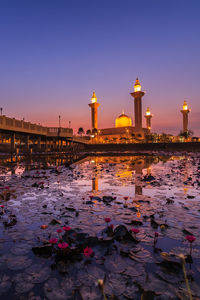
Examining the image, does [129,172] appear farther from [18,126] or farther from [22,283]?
[18,126]

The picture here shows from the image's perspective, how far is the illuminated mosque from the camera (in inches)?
4129

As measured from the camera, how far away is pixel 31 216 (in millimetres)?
4582

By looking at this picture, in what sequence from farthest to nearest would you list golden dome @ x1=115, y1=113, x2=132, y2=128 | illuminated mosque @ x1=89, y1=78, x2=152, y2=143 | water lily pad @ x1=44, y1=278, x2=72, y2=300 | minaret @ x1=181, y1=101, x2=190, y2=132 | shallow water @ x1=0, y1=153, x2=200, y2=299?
golden dome @ x1=115, y1=113, x2=132, y2=128 → minaret @ x1=181, y1=101, x2=190, y2=132 → illuminated mosque @ x1=89, y1=78, x2=152, y2=143 → shallow water @ x1=0, y1=153, x2=200, y2=299 → water lily pad @ x1=44, y1=278, x2=72, y2=300

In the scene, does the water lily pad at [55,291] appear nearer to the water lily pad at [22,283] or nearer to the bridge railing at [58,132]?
the water lily pad at [22,283]

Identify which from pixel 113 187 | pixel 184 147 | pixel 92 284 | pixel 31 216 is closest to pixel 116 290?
pixel 92 284

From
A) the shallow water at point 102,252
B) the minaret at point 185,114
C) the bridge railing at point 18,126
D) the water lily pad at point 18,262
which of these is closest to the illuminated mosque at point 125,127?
the minaret at point 185,114

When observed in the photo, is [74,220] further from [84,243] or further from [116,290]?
[116,290]

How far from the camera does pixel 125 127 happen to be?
13125 cm

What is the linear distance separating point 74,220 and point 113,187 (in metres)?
3.66

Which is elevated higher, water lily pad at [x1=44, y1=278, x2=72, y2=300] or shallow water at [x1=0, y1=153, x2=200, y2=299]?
shallow water at [x1=0, y1=153, x2=200, y2=299]

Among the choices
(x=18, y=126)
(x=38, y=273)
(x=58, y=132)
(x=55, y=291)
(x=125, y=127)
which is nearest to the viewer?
(x=55, y=291)

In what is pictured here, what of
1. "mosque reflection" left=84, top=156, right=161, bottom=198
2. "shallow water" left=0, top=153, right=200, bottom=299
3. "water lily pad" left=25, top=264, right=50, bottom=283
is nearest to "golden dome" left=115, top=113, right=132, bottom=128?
"mosque reflection" left=84, top=156, right=161, bottom=198

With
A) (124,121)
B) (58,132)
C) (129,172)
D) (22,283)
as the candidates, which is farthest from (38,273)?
(124,121)

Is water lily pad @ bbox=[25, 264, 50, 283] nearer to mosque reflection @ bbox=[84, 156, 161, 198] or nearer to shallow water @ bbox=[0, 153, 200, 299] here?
shallow water @ bbox=[0, 153, 200, 299]
